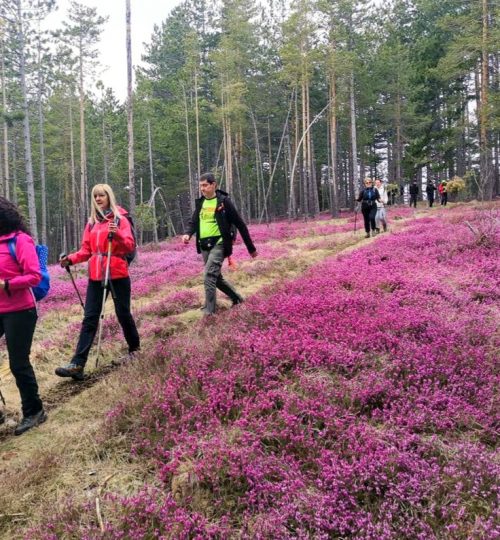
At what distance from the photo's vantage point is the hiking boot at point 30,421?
4.30 meters

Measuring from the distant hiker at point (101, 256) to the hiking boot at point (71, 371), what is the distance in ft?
0.09

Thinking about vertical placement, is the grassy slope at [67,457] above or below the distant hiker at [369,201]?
below

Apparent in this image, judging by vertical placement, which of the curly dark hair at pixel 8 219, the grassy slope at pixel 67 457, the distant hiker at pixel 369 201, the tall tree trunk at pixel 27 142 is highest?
the tall tree trunk at pixel 27 142

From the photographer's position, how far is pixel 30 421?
440cm

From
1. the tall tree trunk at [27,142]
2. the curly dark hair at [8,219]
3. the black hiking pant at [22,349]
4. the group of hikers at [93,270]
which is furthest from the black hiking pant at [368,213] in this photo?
the tall tree trunk at [27,142]

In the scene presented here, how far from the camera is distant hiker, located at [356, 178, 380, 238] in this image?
578 inches

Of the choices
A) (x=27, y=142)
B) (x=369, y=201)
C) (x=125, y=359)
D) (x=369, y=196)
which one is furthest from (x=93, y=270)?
(x=27, y=142)

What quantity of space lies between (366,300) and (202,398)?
291cm

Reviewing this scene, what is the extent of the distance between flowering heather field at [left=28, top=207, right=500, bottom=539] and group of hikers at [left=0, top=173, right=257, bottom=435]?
3.78 feet

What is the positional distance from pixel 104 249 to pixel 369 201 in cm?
1129

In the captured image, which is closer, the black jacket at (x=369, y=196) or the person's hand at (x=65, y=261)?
the person's hand at (x=65, y=261)

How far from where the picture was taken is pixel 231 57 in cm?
3603

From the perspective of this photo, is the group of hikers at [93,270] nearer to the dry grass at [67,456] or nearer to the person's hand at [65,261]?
the person's hand at [65,261]

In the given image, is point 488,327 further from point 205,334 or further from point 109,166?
point 109,166
